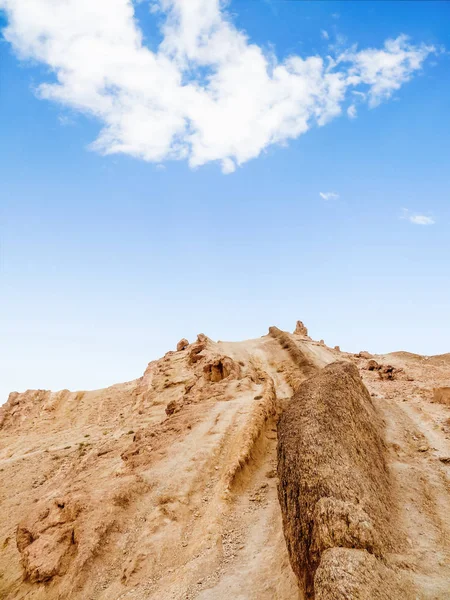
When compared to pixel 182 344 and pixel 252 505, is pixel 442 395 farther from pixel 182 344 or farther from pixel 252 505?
pixel 182 344

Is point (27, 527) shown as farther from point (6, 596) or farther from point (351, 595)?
point (351, 595)

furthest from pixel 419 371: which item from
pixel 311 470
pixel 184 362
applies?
pixel 311 470

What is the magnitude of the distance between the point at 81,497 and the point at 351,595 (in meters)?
11.2

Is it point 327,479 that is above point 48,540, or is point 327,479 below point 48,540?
above

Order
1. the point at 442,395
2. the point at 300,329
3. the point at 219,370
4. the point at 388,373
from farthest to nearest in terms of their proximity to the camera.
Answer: the point at 300,329, the point at 388,373, the point at 219,370, the point at 442,395

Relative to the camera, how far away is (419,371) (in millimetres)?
31266

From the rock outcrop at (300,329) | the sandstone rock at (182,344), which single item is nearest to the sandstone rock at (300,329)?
the rock outcrop at (300,329)

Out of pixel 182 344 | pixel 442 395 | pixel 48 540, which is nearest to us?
pixel 48 540

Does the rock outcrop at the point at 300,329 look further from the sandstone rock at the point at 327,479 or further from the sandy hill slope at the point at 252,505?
the sandstone rock at the point at 327,479

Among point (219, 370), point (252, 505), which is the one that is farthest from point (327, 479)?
point (219, 370)

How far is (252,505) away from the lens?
12.4m

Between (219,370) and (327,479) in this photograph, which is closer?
(327,479)

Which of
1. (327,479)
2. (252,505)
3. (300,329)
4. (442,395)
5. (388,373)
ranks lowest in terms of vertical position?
(252,505)

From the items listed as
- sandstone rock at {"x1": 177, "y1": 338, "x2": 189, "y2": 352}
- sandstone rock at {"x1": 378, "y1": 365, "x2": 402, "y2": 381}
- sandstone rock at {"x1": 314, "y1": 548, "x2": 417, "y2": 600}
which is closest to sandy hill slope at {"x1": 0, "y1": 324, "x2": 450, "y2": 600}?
sandstone rock at {"x1": 314, "y1": 548, "x2": 417, "y2": 600}
